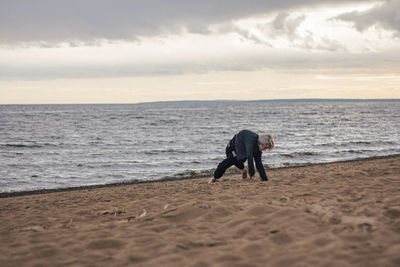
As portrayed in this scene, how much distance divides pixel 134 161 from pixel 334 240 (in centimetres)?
1472

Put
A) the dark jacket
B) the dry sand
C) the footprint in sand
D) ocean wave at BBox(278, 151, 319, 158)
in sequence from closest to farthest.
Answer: the dry sand
the footprint in sand
the dark jacket
ocean wave at BBox(278, 151, 319, 158)

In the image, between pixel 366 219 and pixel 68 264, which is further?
pixel 366 219

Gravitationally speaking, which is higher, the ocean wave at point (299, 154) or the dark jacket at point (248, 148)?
the dark jacket at point (248, 148)

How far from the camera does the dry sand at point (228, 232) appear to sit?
3475 mm

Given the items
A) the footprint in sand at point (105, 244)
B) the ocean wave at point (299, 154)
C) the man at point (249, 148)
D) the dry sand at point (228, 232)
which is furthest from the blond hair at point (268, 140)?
the ocean wave at point (299, 154)

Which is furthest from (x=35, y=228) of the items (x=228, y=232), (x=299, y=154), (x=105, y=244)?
(x=299, y=154)

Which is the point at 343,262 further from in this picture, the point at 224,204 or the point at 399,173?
the point at 399,173

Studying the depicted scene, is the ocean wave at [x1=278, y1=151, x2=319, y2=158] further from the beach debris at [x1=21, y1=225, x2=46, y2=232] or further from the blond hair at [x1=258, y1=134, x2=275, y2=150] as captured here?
the beach debris at [x1=21, y1=225, x2=46, y2=232]

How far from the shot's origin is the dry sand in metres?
3.47

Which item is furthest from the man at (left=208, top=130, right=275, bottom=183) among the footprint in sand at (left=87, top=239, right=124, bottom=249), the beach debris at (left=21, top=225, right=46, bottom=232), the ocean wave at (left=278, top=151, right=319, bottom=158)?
the ocean wave at (left=278, top=151, right=319, bottom=158)

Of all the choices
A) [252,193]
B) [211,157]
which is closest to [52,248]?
[252,193]

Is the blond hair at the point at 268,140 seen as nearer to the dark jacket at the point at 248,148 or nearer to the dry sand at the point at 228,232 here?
the dark jacket at the point at 248,148

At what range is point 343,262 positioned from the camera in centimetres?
316

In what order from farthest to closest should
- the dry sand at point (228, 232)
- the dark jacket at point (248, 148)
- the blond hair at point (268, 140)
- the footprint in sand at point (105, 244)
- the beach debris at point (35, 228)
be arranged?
the dark jacket at point (248, 148) < the blond hair at point (268, 140) < the beach debris at point (35, 228) < the footprint in sand at point (105, 244) < the dry sand at point (228, 232)
